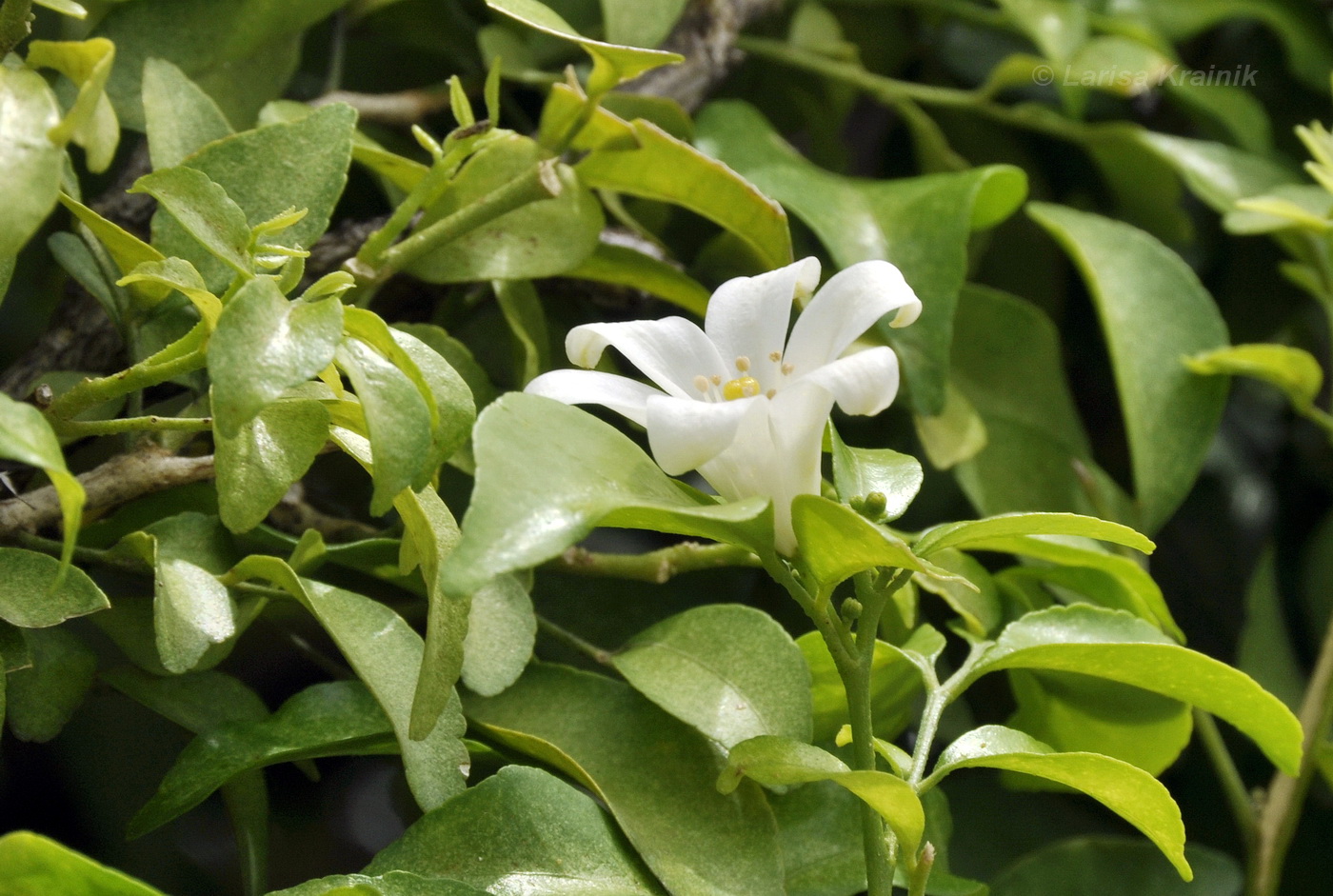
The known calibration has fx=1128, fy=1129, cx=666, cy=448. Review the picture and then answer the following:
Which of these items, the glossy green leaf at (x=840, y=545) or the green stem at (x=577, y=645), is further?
the green stem at (x=577, y=645)

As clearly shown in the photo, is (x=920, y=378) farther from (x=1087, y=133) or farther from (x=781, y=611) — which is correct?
(x=1087, y=133)

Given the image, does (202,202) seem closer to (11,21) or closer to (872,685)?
(11,21)

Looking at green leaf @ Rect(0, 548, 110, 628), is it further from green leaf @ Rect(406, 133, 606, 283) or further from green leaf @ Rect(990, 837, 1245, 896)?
green leaf @ Rect(990, 837, 1245, 896)

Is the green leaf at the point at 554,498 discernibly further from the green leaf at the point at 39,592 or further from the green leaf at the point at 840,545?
the green leaf at the point at 39,592

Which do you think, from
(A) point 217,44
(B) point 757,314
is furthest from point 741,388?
(A) point 217,44

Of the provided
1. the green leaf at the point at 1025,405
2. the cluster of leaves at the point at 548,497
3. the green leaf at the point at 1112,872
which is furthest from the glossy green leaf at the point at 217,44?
the green leaf at the point at 1112,872

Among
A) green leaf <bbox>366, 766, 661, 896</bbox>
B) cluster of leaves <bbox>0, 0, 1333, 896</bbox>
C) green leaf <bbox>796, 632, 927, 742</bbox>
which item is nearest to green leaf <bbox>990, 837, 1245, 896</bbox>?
cluster of leaves <bbox>0, 0, 1333, 896</bbox>
